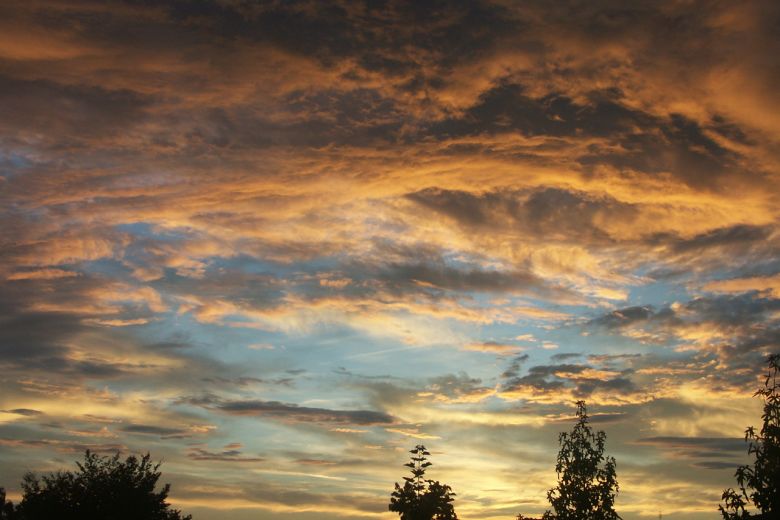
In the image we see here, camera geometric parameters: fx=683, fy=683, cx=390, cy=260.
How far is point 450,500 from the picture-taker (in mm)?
56094

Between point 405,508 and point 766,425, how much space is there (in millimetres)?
37959

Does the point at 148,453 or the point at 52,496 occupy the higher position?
the point at 148,453

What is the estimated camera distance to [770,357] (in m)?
23.0

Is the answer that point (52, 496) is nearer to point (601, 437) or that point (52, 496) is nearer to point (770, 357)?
point (601, 437)

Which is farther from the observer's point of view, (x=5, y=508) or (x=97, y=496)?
(x=5, y=508)

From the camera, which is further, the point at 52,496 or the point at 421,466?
the point at 421,466

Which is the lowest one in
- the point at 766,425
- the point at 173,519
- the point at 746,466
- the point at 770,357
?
the point at 173,519

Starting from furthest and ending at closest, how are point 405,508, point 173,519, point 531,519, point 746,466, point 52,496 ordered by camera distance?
1. point 405,508
2. point 173,519
3. point 52,496
4. point 531,519
5. point 746,466

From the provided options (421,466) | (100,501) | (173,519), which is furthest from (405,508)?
(100,501)

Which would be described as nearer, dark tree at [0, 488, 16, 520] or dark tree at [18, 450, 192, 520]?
dark tree at [18, 450, 192, 520]

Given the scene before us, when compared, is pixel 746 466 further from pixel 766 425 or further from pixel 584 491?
pixel 584 491

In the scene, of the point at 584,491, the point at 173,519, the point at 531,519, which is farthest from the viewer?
the point at 173,519

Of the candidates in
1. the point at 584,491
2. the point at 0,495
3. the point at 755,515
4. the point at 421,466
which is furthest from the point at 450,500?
the point at 0,495

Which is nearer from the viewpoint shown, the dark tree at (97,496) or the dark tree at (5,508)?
the dark tree at (97,496)
